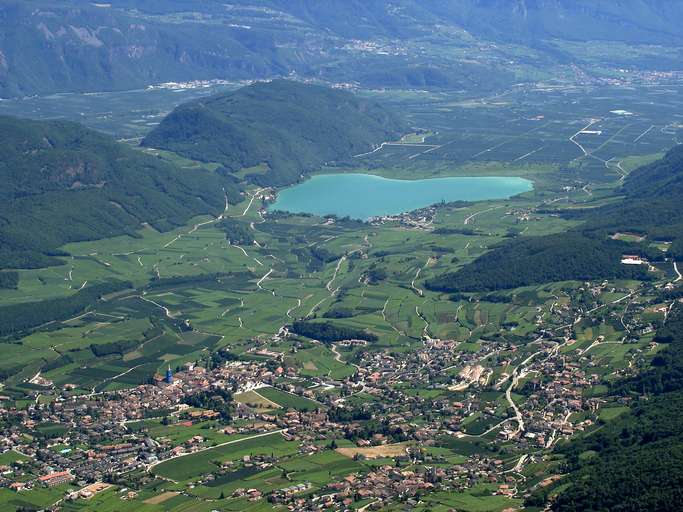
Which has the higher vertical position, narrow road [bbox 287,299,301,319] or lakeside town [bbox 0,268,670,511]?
lakeside town [bbox 0,268,670,511]

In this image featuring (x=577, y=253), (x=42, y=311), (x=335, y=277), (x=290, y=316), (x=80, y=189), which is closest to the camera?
(x=42, y=311)

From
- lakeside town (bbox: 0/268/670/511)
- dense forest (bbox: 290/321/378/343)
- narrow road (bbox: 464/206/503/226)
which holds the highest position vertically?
lakeside town (bbox: 0/268/670/511)

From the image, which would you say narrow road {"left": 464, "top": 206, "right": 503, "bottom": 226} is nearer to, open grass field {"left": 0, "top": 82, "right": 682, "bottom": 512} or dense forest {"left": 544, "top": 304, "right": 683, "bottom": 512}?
open grass field {"left": 0, "top": 82, "right": 682, "bottom": 512}

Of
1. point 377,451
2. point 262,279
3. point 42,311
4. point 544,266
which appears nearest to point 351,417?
point 377,451

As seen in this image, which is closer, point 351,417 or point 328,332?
point 351,417

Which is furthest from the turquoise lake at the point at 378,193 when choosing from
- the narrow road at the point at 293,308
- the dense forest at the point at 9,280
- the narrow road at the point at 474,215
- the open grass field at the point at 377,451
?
the open grass field at the point at 377,451

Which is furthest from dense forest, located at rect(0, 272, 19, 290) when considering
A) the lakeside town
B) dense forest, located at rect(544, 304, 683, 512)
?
dense forest, located at rect(544, 304, 683, 512)

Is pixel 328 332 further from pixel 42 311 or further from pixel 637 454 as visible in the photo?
pixel 637 454
